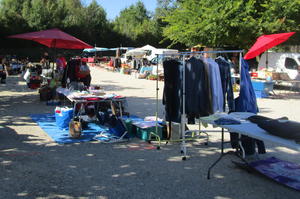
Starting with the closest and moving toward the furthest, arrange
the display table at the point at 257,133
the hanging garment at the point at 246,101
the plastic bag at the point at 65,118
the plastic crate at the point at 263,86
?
1. the display table at the point at 257,133
2. the hanging garment at the point at 246,101
3. the plastic bag at the point at 65,118
4. the plastic crate at the point at 263,86

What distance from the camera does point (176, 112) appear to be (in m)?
6.38

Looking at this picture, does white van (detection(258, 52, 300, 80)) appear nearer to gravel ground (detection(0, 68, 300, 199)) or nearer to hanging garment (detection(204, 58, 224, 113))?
gravel ground (detection(0, 68, 300, 199))

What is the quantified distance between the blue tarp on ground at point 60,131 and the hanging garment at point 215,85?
110 inches

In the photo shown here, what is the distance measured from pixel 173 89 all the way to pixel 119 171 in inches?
74.2

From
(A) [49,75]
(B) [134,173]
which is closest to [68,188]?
(B) [134,173]

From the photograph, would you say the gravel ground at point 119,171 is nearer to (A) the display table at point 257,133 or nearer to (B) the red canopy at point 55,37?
(A) the display table at point 257,133

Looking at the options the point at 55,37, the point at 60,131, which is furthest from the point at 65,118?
the point at 55,37

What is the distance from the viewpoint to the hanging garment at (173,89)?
20.7ft

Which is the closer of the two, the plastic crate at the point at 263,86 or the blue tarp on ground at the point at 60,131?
the blue tarp on ground at the point at 60,131

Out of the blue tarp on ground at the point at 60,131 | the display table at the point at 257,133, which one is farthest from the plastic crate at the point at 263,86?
the display table at the point at 257,133

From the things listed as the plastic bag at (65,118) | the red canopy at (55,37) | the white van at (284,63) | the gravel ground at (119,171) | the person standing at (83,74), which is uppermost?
the red canopy at (55,37)

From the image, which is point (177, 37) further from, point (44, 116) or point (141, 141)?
point (141, 141)

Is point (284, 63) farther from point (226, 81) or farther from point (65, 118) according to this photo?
point (65, 118)

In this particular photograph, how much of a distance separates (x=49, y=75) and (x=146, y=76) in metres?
11.1
